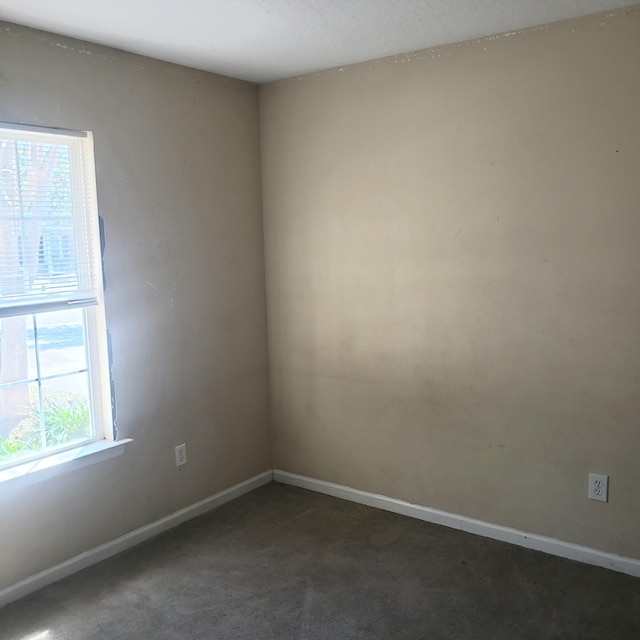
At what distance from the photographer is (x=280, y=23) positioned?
261cm

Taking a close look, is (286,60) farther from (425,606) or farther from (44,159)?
(425,606)

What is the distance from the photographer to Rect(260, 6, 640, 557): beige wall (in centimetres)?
270

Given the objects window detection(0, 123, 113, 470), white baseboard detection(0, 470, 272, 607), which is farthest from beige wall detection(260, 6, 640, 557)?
window detection(0, 123, 113, 470)

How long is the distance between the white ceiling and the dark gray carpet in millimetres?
2352

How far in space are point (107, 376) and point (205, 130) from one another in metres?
1.38

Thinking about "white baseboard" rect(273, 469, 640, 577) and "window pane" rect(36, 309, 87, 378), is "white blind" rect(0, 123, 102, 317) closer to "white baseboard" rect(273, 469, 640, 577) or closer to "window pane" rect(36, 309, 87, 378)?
"window pane" rect(36, 309, 87, 378)

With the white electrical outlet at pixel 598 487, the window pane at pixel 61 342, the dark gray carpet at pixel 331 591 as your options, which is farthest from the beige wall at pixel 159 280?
the white electrical outlet at pixel 598 487

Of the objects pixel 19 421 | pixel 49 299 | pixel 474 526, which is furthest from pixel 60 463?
pixel 474 526

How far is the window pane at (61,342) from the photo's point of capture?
9.12ft

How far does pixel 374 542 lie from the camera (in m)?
3.11

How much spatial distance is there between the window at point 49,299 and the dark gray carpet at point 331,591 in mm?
659

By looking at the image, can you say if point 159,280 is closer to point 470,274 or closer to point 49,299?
point 49,299

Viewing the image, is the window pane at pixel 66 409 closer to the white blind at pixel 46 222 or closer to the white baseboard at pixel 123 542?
the white blind at pixel 46 222

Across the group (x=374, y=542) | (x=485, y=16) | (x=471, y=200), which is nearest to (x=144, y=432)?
(x=374, y=542)
